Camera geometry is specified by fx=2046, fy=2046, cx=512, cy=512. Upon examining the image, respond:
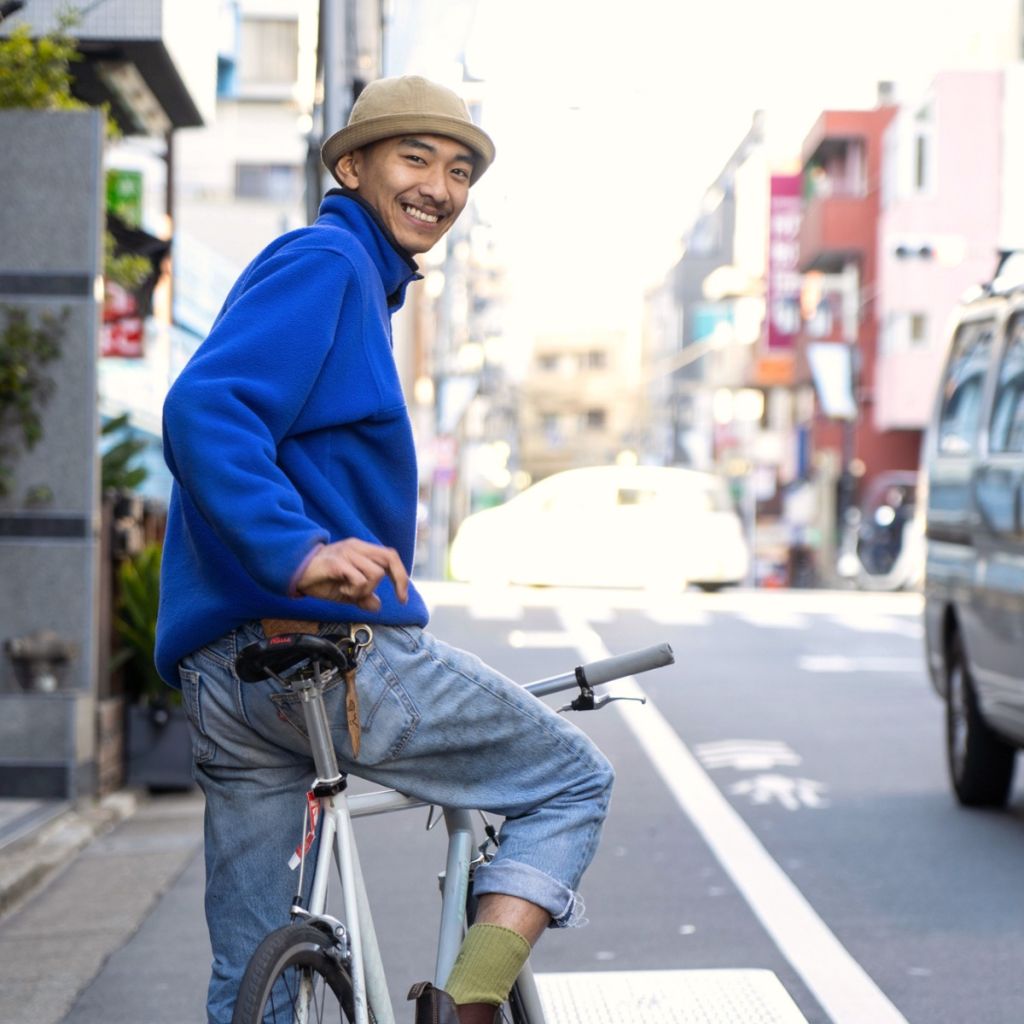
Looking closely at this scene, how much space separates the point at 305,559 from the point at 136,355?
16432 millimetres

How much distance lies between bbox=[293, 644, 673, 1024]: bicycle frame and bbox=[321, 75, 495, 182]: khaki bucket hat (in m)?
0.83

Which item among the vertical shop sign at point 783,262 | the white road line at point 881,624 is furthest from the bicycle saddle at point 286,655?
the vertical shop sign at point 783,262

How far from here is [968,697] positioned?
838 centimetres

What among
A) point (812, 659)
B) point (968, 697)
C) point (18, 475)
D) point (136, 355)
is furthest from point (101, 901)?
point (136, 355)

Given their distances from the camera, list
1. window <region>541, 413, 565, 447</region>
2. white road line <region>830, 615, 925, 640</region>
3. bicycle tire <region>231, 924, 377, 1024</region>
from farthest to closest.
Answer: window <region>541, 413, 565, 447</region>, white road line <region>830, 615, 925, 640</region>, bicycle tire <region>231, 924, 377, 1024</region>

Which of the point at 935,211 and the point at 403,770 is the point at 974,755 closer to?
the point at 403,770

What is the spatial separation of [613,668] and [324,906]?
58 cm

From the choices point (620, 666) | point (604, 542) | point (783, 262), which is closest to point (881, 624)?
point (604, 542)

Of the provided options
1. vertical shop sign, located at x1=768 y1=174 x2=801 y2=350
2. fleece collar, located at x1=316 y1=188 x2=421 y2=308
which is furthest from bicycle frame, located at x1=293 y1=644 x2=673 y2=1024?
vertical shop sign, located at x1=768 y1=174 x2=801 y2=350

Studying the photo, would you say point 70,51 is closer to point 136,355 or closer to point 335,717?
point 335,717

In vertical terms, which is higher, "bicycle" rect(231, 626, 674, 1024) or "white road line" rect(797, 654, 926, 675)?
"bicycle" rect(231, 626, 674, 1024)

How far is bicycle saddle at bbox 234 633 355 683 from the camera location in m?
2.78

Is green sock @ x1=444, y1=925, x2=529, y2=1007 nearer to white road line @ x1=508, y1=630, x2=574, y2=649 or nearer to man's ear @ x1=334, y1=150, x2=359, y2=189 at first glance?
man's ear @ x1=334, y1=150, x2=359, y2=189

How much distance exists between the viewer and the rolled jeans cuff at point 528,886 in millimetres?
3012
